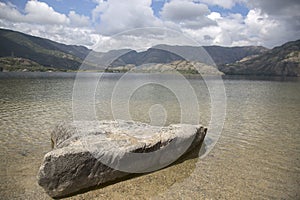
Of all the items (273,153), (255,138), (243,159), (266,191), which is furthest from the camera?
(255,138)

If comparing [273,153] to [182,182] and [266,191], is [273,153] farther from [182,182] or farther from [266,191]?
[182,182]

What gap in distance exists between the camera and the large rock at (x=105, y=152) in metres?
7.78

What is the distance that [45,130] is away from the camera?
1583 centimetres

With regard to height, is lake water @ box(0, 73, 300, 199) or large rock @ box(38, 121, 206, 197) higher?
large rock @ box(38, 121, 206, 197)

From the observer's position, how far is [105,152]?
337 inches

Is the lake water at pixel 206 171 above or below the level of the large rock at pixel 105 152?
below

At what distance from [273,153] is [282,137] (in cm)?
385

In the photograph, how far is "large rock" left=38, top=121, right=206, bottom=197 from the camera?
778 centimetres

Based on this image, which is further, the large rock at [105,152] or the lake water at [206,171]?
the lake water at [206,171]

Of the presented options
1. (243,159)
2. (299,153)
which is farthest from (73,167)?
(299,153)

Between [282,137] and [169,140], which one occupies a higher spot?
[169,140]

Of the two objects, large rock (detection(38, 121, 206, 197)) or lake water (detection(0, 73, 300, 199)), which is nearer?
large rock (detection(38, 121, 206, 197))

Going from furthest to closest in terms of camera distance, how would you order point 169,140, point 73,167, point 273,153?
point 273,153, point 169,140, point 73,167

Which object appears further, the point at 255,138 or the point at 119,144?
the point at 255,138
